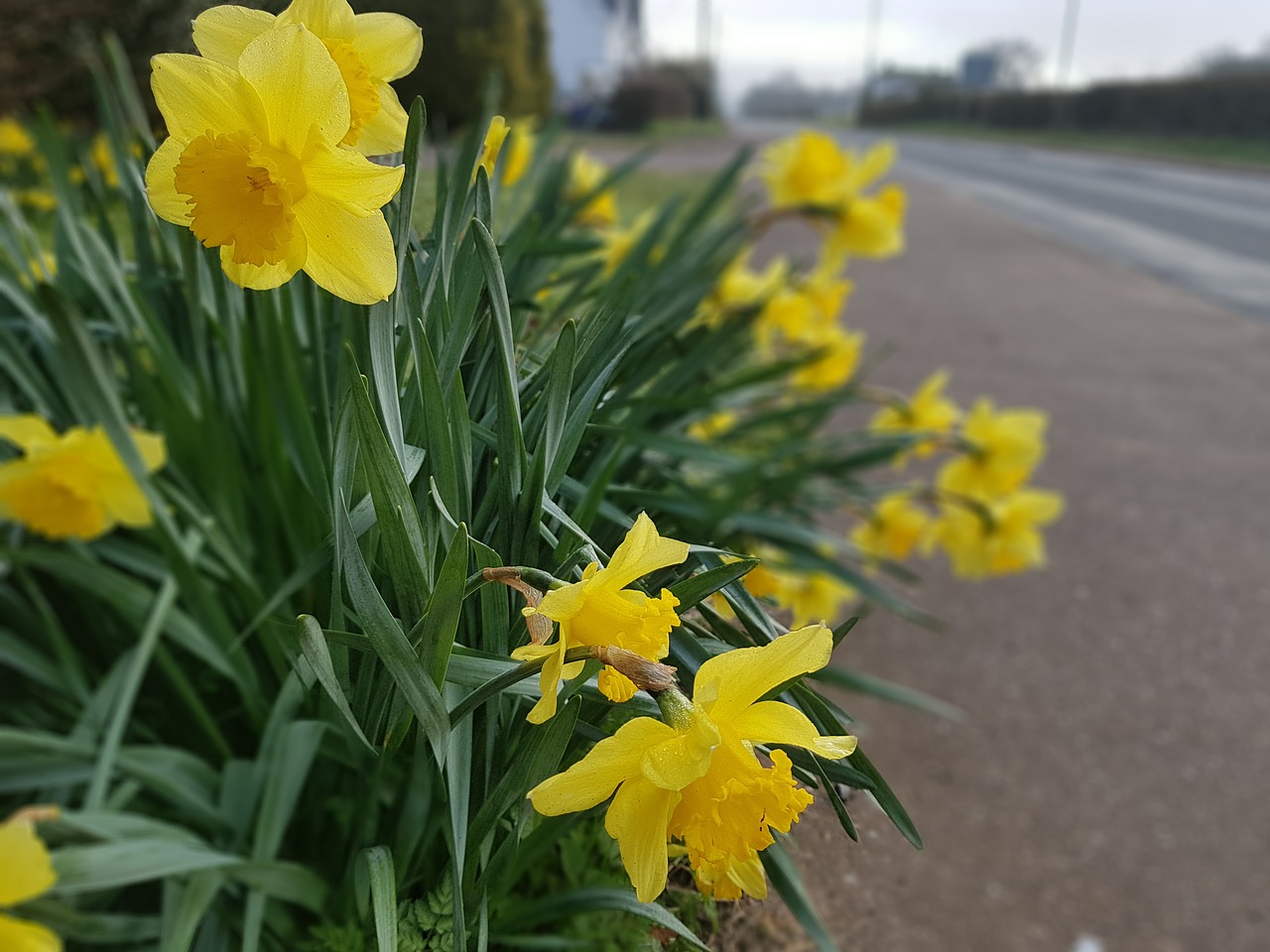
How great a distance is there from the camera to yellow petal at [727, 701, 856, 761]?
1.51 feet

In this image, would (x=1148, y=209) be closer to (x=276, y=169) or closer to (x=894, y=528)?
(x=894, y=528)

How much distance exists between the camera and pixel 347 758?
0.77 meters

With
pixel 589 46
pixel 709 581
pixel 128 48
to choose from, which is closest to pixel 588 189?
pixel 709 581

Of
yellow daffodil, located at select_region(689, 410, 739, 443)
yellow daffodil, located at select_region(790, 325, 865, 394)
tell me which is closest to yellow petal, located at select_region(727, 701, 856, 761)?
yellow daffodil, located at select_region(689, 410, 739, 443)

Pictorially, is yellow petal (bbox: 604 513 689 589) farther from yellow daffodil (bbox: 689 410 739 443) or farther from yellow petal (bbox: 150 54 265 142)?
yellow daffodil (bbox: 689 410 739 443)

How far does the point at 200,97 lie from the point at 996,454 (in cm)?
155

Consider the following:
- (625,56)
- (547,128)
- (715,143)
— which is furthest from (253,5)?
(625,56)

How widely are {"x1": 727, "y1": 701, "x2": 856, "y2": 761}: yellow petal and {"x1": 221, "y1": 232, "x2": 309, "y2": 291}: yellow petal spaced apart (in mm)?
321

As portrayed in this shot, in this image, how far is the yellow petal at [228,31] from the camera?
1.66ft

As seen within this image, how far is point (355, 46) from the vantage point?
0.54 metres

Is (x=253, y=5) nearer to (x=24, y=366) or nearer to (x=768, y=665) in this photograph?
(x=768, y=665)

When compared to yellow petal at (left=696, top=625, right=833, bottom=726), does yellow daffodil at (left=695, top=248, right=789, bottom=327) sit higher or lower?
lower

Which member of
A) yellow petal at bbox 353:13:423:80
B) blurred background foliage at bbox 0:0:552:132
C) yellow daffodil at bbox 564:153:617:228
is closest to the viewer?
yellow petal at bbox 353:13:423:80

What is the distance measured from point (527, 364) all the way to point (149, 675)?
2.30ft
